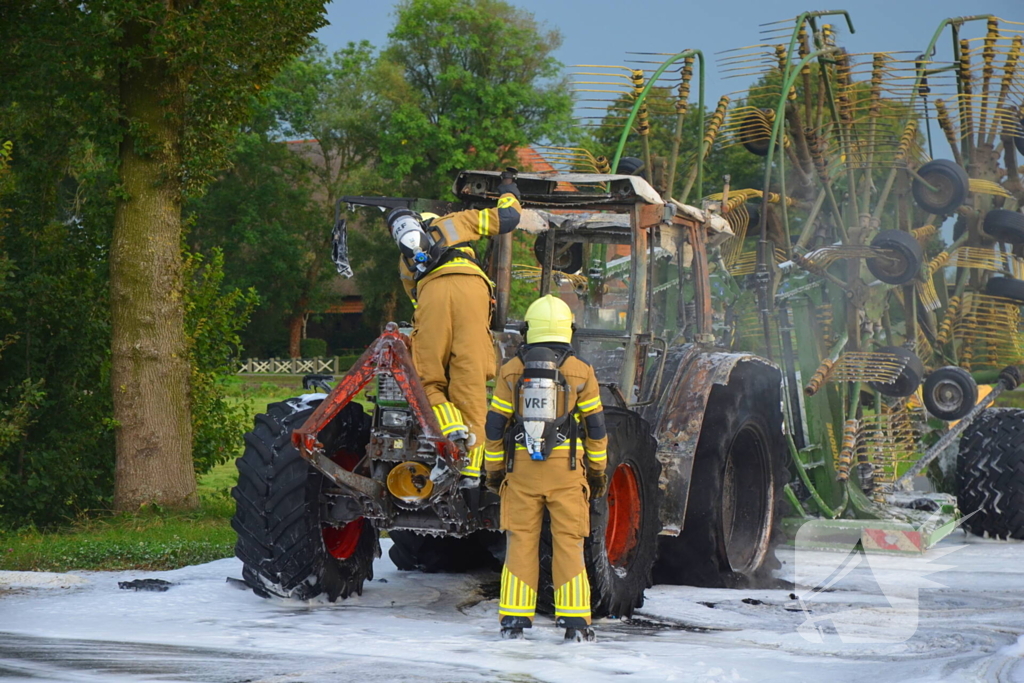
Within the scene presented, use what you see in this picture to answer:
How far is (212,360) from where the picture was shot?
1322 cm

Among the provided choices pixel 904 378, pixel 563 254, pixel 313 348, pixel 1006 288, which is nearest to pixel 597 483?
pixel 563 254

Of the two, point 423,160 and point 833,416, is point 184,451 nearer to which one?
point 833,416

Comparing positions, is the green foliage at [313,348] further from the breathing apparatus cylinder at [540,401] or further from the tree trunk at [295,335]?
the breathing apparatus cylinder at [540,401]

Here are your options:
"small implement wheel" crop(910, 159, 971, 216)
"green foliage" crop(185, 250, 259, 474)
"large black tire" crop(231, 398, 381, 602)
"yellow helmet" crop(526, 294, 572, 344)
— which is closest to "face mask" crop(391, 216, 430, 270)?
"yellow helmet" crop(526, 294, 572, 344)

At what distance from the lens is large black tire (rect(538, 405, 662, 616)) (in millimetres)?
6914

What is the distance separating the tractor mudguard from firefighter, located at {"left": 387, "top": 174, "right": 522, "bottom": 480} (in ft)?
4.66

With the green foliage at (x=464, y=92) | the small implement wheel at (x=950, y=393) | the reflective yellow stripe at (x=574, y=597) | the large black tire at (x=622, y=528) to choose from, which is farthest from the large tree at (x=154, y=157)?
the green foliage at (x=464, y=92)

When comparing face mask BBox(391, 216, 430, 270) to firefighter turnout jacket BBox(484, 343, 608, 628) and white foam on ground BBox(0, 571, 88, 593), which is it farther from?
white foam on ground BBox(0, 571, 88, 593)

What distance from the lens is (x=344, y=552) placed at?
7.62 metres

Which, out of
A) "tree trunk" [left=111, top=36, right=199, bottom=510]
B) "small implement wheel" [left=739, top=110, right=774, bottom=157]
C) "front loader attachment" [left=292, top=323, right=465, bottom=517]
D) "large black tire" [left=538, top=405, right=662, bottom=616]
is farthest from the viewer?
"tree trunk" [left=111, top=36, right=199, bottom=510]

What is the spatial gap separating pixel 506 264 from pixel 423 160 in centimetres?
3527

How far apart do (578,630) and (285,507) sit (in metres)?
1.70

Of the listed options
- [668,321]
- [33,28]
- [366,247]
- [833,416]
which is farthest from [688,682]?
[366,247]

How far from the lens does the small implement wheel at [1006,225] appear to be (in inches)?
430
